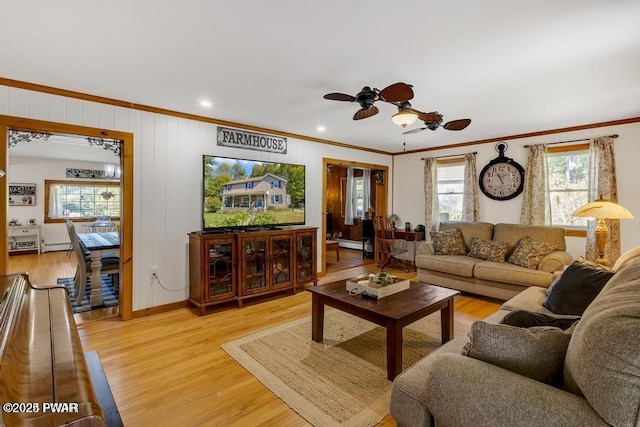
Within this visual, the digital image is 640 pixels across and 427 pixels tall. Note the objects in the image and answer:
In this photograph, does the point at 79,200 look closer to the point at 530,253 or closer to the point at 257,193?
the point at 257,193

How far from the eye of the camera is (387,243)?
5.91 m

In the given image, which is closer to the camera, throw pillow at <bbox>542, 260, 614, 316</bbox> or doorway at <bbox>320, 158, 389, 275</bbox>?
throw pillow at <bbox>542, 260, 614, 316</bbox>

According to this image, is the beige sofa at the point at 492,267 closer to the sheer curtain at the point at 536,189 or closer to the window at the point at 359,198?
the sheer curtain at the point at 536,189

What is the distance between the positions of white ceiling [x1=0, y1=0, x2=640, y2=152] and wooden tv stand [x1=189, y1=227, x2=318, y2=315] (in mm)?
1573

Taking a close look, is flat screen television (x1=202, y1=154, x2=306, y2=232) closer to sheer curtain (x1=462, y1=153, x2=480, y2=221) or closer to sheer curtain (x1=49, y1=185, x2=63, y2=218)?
sheer curtain (x1=462, y1=153, x2=480, y2=221)

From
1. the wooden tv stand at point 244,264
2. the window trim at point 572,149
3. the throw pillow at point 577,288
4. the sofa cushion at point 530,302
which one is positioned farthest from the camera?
the window trim at point 572,149

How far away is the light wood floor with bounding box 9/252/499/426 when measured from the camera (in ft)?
6.35

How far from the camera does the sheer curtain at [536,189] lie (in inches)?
185

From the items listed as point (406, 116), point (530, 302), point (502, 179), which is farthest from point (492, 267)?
point (406, 116)

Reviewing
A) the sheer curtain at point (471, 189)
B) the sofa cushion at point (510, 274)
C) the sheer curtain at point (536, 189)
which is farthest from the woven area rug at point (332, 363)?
the sheer curtain at point (471, 189)

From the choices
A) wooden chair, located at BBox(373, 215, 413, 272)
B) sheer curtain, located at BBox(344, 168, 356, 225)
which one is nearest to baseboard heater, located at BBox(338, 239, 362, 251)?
sheer curtain, located at BBox(344, 168, 356, 225)

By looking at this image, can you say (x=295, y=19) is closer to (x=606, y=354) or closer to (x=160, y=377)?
(x=606, y=354)

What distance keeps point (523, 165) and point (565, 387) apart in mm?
4696

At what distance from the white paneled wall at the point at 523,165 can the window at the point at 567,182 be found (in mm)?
224
